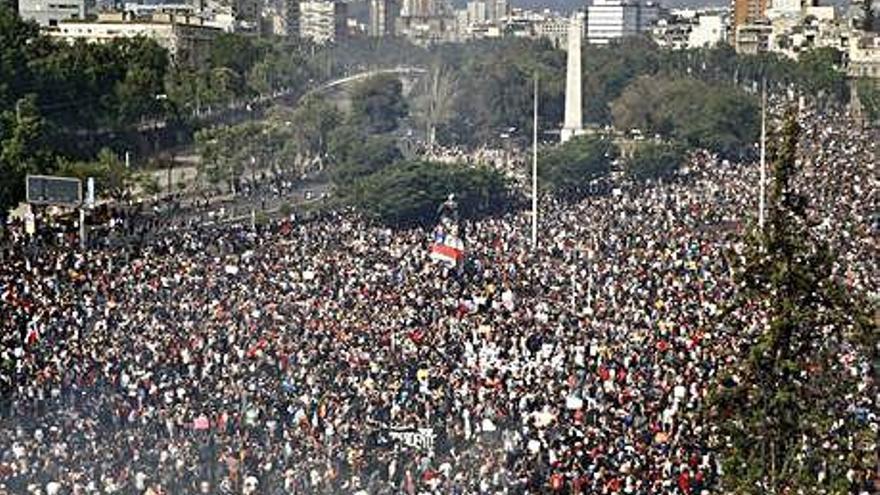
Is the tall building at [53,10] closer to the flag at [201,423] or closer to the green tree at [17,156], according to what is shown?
the green tree at [17,156]

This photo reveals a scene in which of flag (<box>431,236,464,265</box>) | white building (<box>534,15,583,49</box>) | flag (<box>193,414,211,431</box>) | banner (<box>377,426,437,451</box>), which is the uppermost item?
white building (<box>534,15,583,49</box>)

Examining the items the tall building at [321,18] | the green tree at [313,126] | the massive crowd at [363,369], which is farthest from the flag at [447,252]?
the tall building at [321,18]

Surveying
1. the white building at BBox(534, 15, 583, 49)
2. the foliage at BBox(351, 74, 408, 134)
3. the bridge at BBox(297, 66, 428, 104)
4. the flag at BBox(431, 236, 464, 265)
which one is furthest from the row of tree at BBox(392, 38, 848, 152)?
the white building at BBox(534, 15, 583, 49)

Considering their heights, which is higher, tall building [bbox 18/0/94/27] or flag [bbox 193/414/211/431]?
tall building [bbox 18/0/94/27]

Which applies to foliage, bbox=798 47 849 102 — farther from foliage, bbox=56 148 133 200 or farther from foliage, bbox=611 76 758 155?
foliage, bbox=56 148 133 200

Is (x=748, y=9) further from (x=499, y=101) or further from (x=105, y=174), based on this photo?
(x=105, y=174)

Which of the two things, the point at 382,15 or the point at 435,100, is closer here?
the point at 435,100

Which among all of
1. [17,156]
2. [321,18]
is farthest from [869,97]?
[321,18]
